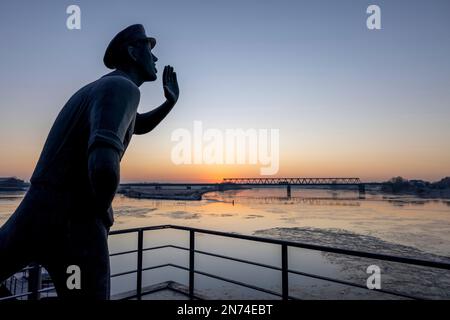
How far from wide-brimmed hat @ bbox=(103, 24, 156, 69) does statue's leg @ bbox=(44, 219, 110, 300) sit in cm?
101

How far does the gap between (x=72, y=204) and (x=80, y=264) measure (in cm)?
29

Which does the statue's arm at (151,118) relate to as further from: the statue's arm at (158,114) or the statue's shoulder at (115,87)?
the statue's shoulder at (115,87)

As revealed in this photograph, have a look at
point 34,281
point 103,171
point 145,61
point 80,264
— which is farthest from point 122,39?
point 34,281

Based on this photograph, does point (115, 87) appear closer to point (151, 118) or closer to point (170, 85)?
point (151, 118)

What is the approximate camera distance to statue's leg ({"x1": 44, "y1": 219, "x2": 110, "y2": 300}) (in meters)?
1.40

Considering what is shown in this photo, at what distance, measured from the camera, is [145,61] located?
1.81 m

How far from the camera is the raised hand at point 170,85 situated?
2.17m

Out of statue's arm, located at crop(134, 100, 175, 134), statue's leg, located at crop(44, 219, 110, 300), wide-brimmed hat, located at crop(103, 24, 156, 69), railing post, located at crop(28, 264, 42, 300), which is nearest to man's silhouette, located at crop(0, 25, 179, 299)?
statue's leg, located at crop(44, 219, 110, 300)

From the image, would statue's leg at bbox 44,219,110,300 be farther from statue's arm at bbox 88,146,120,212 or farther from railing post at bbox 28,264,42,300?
railing post at bbox 28,264,42,300

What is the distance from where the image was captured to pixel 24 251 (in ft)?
4.42

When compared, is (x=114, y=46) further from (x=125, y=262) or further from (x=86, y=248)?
(x=125, y=262)

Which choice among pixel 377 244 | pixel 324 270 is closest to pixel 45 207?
pixel 324 270

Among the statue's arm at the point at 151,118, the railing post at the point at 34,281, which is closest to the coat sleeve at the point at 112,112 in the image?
the statue's arm at the point at 151,118

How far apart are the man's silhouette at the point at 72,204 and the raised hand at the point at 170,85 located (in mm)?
675
